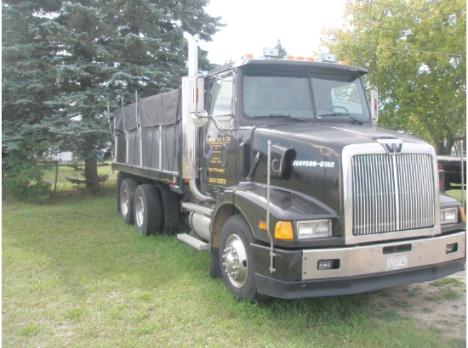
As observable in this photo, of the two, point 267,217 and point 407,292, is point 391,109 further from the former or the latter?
point 267,217

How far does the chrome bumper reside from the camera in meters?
4.07

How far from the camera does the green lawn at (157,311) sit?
13.9ft

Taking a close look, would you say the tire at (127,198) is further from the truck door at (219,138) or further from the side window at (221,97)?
the side window at (221,97)

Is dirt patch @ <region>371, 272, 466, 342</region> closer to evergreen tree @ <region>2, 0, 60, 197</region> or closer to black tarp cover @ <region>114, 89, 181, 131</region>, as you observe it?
black tarp cover @ <region>114, 89, 181, 131</region>

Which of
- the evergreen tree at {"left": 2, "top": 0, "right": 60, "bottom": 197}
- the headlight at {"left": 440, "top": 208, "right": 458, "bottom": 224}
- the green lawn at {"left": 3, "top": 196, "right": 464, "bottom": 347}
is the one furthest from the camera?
the evergreen tree at {"left": 2, "top": 0, "right": 60, "bottom": 197}

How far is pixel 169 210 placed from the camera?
8328mm

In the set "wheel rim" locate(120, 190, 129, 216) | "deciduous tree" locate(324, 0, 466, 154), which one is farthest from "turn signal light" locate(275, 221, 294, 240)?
"deciduous tree" locate(324, 0, 466, 154)

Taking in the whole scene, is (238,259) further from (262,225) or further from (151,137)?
(151,137)

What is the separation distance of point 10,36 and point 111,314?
11854 mm

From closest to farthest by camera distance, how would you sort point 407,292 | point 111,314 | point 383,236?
point 383,236 < point 111,314 < point 407,292

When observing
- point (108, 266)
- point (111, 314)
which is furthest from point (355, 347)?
point (108, 266)

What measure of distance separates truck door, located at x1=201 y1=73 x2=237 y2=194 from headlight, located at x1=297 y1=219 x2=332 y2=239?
5.41ft

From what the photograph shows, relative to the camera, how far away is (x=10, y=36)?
13750 millimetres

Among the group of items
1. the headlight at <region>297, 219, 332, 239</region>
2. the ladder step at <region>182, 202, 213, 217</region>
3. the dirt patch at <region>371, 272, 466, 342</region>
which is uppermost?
the headlight at <region>297, 219, 332, 239</region>
